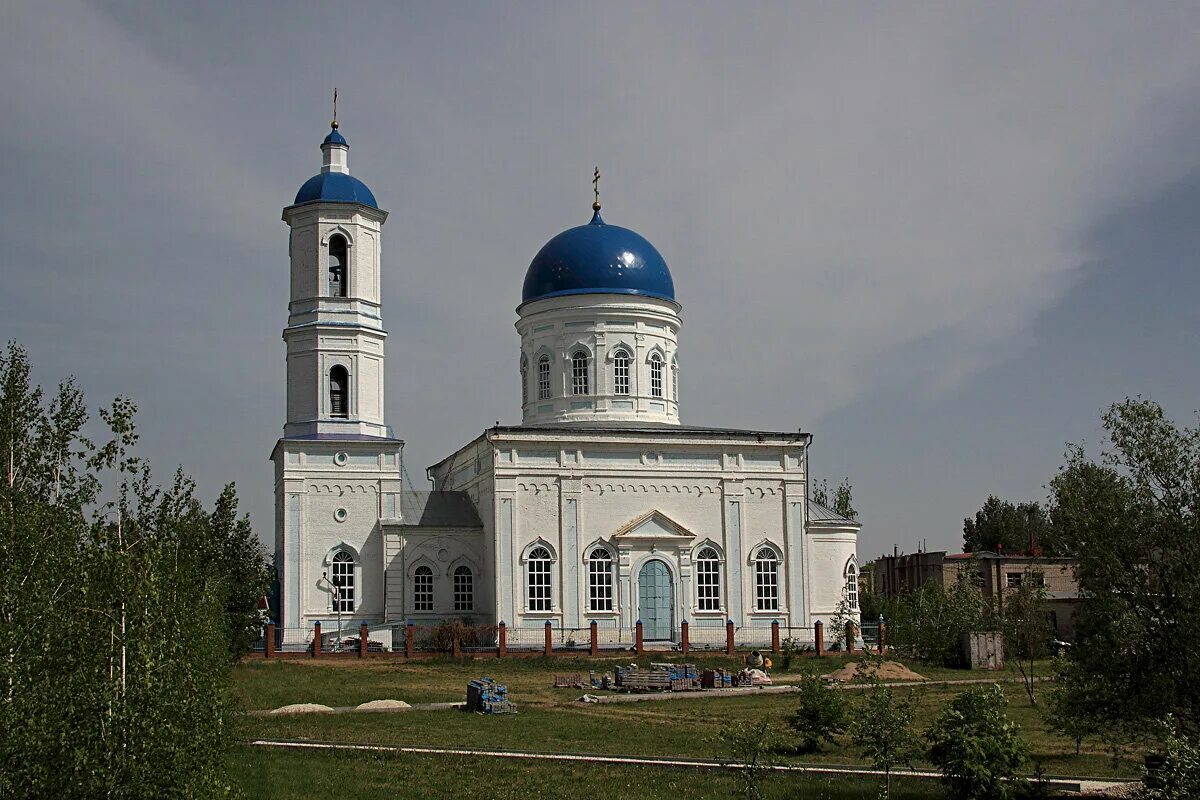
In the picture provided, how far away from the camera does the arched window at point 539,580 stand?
36.7 meters

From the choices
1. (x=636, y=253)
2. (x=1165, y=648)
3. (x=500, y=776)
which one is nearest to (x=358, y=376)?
(x=636, y=253)

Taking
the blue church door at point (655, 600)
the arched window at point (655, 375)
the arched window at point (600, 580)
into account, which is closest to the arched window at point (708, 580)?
the blue church door at point (655, 600)

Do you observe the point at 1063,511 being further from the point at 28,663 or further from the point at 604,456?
the point at 604,456

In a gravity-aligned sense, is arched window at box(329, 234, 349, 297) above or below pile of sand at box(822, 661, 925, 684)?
above

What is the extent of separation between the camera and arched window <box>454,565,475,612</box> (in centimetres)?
3828

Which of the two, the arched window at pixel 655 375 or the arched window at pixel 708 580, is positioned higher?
the arched window at pixel 655 375

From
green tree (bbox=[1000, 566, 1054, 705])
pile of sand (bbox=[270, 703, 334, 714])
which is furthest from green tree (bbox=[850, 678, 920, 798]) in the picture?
pile of sand (bbox=[270, 703, 334, 714])

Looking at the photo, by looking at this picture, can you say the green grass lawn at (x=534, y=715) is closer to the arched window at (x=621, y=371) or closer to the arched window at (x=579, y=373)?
the arched window at (x=579, y=373)

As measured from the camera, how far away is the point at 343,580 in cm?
3738

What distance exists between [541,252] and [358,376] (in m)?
7.60

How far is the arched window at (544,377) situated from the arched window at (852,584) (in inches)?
393

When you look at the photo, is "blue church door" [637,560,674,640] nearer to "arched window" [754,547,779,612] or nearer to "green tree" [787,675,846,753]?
"arched window" [754,547,779,612]

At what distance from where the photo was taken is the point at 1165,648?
15062mm

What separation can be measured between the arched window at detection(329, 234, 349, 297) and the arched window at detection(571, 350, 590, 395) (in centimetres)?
697
